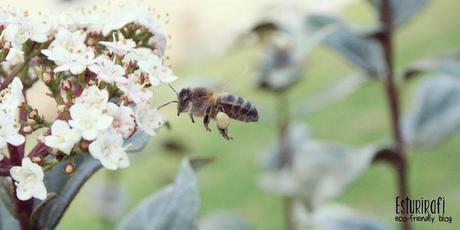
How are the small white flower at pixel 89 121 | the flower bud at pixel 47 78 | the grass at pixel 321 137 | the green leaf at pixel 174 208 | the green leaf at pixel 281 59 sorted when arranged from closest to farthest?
the small white flower at pixel 89 121, the flower bud at pixel 47 78, the green leaf at pixel 174 208, the green leaf at pixel 281 59, the grass at pixel 321 137

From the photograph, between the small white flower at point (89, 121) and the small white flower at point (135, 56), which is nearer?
the small white flower at point (89, 121)

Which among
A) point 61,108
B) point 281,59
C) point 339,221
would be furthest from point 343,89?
point 61,108

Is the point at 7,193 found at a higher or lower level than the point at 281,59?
lower

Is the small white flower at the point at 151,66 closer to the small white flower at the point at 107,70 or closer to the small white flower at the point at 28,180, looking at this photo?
the small white flower at the point at 107,70

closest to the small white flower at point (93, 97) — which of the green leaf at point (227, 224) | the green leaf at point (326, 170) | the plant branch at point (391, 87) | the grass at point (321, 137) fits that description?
the green leaf at point (326, 170)

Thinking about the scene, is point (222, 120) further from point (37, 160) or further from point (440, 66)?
point (440, 66)

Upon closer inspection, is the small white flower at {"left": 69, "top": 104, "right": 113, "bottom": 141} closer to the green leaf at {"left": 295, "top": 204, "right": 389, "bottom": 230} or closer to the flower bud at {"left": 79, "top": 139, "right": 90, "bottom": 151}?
the flower bud at {"left": 79, "top": 139, "right": 90, "bottom": 151}

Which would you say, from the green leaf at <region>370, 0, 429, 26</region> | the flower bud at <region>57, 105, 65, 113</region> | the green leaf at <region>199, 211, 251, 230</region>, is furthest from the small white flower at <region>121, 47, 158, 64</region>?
the green leaf at <region>199, 211, 251, 230</region>
